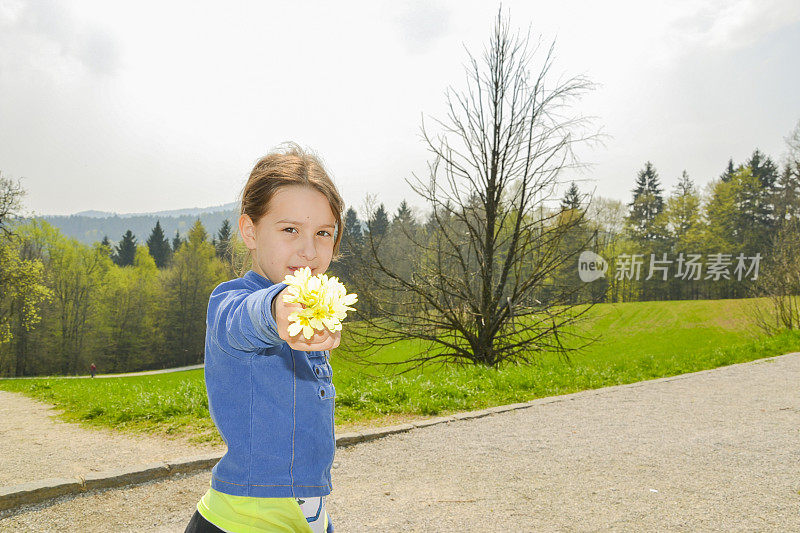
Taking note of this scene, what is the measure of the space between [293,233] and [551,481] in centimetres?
390

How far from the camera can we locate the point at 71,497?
430 centimetres

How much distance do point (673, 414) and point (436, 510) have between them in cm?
450

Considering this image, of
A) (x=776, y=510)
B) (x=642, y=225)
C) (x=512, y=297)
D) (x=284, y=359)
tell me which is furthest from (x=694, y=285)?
(x=284, y=359)

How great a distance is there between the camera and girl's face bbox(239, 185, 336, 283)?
1.58 m

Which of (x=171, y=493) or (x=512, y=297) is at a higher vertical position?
(x=512, y=297)

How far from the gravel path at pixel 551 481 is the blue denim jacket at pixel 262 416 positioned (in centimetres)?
246

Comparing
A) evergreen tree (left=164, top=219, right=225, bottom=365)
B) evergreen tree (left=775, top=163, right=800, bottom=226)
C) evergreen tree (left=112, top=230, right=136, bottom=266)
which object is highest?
evergreen tree (left=775, top=163, right=800, bottom=226)

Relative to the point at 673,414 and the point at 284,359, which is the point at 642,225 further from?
the point at 284,359

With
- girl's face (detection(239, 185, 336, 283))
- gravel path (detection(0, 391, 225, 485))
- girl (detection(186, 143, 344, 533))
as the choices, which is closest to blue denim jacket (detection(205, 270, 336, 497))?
girl (detection(186, 143, 344, 533))

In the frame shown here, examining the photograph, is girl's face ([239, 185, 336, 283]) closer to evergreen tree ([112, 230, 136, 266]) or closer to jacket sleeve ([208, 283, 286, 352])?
jacket sleeve ([208, 283, 286, 352])

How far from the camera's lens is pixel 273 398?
4.91 ft

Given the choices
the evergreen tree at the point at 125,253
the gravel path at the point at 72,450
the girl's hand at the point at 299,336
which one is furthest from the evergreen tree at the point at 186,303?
the girl's hand at the point at 299,336

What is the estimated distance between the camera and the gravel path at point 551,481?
12.4 feet

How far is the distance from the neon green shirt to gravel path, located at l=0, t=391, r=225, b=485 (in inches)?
160
